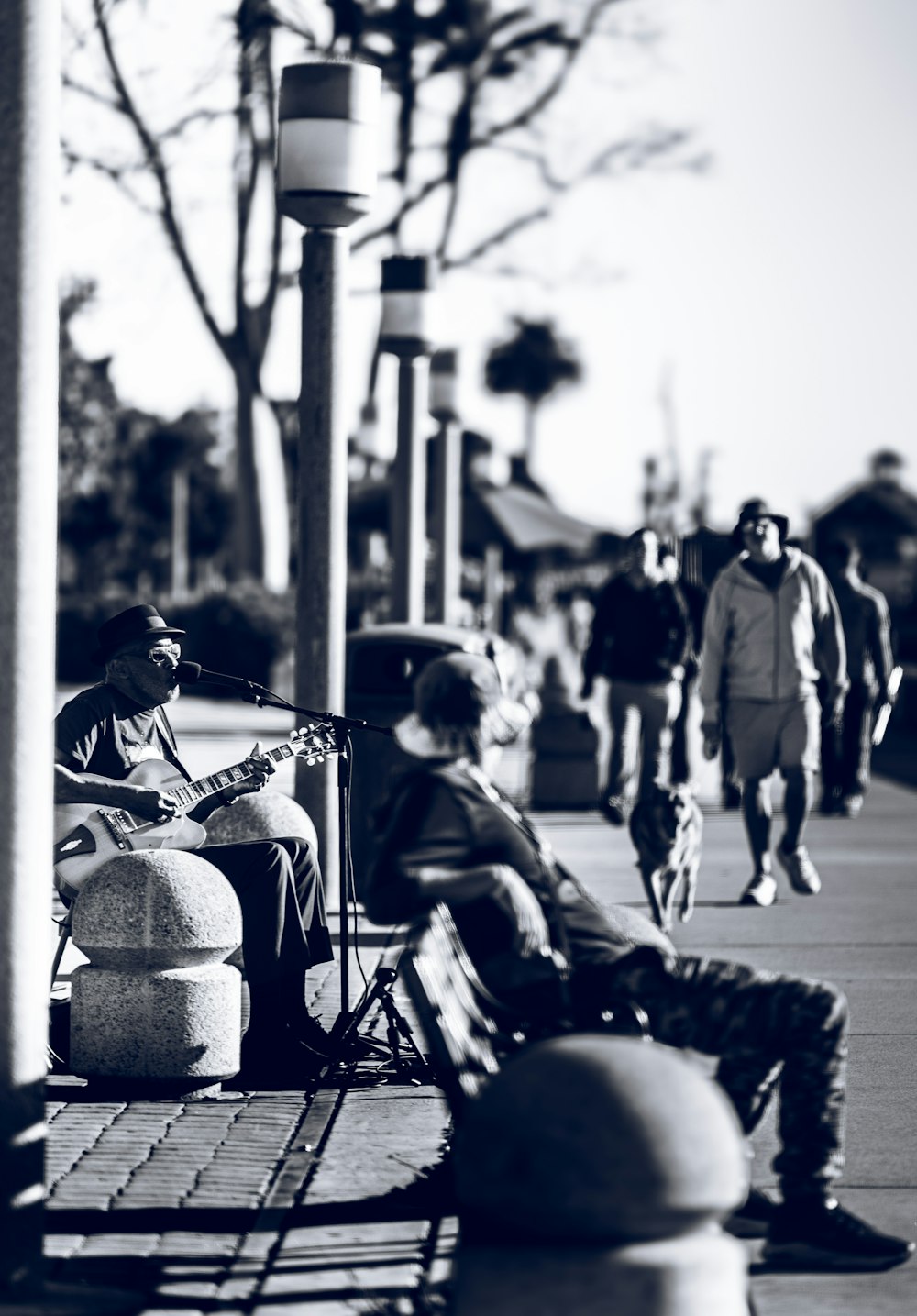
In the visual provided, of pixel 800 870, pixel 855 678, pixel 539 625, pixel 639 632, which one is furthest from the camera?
pixel 539 625

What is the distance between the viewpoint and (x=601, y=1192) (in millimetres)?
3938

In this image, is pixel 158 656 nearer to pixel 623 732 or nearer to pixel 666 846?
pixel 666 846

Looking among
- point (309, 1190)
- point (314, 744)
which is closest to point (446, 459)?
point (314, 744)

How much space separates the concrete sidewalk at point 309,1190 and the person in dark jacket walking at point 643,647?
4152 millimetres

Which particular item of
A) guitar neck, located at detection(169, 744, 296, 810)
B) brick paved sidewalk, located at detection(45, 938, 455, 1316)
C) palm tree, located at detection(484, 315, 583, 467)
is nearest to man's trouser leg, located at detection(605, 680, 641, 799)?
guitar neck, located at detection(169, 744, 296, 810)

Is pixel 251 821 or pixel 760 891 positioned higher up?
pixel 251 821

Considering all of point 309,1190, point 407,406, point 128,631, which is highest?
point 407,406

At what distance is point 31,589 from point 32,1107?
1.06 meters

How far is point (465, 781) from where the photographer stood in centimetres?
494

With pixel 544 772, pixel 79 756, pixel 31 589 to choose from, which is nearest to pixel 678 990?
pixel 31 589

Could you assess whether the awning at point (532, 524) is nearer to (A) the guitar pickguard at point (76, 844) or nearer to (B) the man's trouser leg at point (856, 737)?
(B) the man's trouser leg at point (856, 737)

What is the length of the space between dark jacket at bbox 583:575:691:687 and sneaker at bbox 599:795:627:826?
119 centimetres

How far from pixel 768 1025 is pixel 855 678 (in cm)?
1179

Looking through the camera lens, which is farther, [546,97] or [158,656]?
[546,97]
